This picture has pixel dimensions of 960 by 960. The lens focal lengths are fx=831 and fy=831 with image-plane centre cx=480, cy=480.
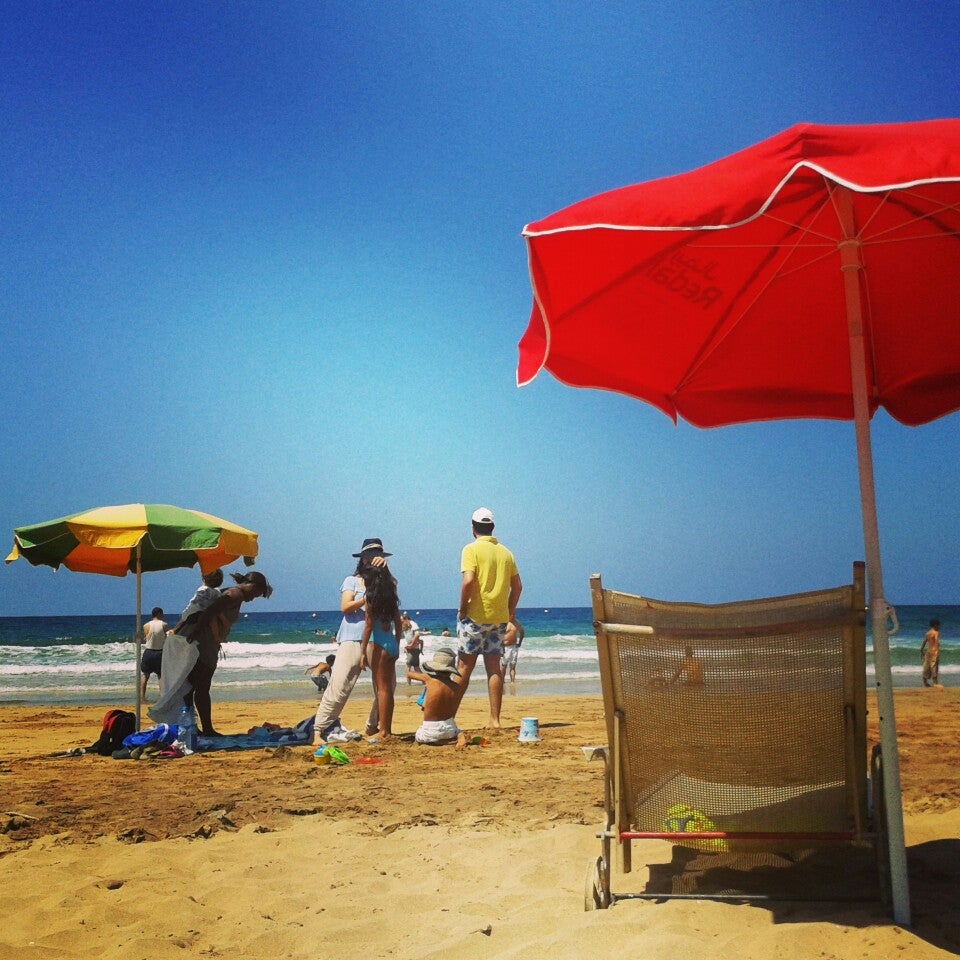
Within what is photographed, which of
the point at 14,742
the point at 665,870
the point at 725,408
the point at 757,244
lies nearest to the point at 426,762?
the point at 665,870

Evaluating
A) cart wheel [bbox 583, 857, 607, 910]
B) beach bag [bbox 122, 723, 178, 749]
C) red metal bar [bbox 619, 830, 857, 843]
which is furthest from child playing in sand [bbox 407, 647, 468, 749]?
red metal bar [bbox 619, 830, 857, 843]

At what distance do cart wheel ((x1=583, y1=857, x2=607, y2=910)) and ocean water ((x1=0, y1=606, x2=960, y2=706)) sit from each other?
42.9 ft

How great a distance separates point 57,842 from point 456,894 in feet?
7.51

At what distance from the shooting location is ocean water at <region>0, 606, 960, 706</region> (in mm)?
18875

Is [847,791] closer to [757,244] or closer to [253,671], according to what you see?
[757,244]

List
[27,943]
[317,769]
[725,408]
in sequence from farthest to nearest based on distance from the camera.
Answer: [317,769] → [725,408] → [27,943]

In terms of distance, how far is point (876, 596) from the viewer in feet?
8.87

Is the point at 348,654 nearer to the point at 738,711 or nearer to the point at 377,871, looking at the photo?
the point at 377,871

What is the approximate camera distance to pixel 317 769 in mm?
6164

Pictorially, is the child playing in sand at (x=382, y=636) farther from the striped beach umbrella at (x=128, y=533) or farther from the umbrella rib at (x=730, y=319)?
the umbrella rib at (x=730, y=319)

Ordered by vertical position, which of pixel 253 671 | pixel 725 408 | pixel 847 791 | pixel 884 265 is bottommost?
pixel 253 671

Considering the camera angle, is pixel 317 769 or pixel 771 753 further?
pixel 317 769

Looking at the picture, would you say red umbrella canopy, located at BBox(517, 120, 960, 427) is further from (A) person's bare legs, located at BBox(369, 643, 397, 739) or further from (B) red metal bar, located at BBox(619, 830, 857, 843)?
(A) person's bare legs, located at BBox(369, 643, 397, 739)

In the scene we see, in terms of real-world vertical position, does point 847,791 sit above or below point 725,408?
below
